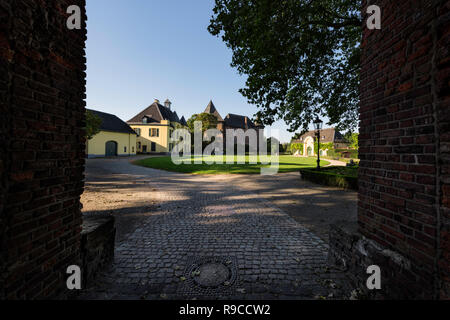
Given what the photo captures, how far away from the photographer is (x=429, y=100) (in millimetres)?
1568

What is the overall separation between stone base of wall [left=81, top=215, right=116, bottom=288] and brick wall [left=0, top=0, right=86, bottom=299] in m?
0.16

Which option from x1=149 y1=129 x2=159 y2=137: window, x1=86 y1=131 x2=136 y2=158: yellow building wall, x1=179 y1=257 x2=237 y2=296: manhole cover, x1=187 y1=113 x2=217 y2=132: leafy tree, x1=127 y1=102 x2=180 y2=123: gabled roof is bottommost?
x1=179 y1=257 x2=237 y2=296: manhole cover

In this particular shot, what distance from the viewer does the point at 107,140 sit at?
108 feet

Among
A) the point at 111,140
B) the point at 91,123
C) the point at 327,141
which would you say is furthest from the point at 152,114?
the point at 327,141

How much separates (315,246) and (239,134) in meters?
51.8

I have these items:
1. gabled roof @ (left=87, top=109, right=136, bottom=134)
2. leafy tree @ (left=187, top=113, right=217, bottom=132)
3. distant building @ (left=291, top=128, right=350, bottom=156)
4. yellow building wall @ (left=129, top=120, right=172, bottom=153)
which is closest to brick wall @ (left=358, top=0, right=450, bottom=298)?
leafy tree @ (left=187, top=113, right=217, bottom=132)

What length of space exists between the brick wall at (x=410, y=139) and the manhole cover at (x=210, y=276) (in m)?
1.94

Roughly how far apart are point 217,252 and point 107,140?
121 ft

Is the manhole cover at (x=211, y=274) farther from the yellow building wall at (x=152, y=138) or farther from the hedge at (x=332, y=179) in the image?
the yellow building wall at (x=152, y=138)

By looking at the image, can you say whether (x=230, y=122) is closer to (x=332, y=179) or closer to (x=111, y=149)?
(x=111, y=149)

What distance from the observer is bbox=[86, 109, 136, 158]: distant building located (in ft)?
101

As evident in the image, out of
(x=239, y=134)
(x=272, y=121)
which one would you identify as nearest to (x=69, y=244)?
(x=272, y=121)

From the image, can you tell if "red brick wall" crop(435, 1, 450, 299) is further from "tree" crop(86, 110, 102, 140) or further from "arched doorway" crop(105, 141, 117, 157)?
"arched doorway" crop(105, 141, 117, 157)
